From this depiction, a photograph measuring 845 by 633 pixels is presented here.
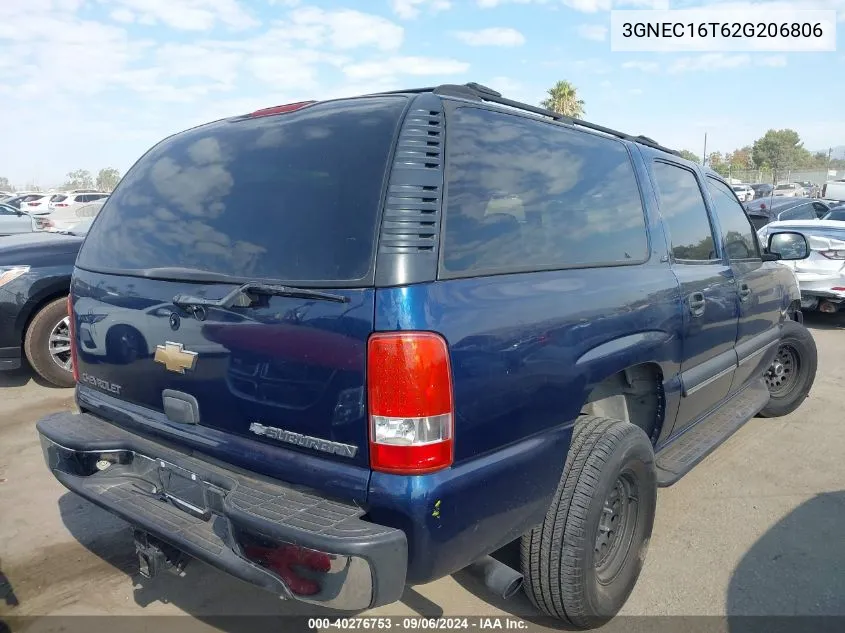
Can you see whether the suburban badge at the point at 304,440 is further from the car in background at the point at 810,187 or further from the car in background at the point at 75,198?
the car in background at the point at 810,187

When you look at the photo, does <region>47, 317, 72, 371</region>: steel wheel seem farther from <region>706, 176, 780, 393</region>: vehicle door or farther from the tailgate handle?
<region>706, 176, 780, 393</region>: vehicle door

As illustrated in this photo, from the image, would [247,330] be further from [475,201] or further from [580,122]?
[580,122]

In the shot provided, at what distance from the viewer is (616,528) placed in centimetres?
272

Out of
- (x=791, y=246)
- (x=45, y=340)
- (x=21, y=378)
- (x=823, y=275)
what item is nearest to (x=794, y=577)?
(x=791, y=246)

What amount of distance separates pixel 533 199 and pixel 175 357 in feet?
4.64

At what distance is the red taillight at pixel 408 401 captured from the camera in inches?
71.1

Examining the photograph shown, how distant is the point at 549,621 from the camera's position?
2.65m

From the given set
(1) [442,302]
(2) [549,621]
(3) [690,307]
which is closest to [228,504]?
(1) [442,302]

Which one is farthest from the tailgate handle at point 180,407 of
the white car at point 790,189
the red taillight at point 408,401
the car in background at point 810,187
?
the car in background at point 810,187

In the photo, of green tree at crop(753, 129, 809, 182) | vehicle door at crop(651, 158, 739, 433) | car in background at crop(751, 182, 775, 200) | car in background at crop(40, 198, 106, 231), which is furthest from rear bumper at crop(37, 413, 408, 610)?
green tree at crop(753, 129, 809, 182)

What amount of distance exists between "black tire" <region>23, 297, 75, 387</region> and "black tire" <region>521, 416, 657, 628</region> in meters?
4.63

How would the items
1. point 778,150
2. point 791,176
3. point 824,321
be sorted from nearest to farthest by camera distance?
point 824,321
point 791,176
point 778,150

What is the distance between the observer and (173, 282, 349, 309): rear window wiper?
188 cm

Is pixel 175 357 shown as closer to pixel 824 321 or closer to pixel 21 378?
pixel 21 378
